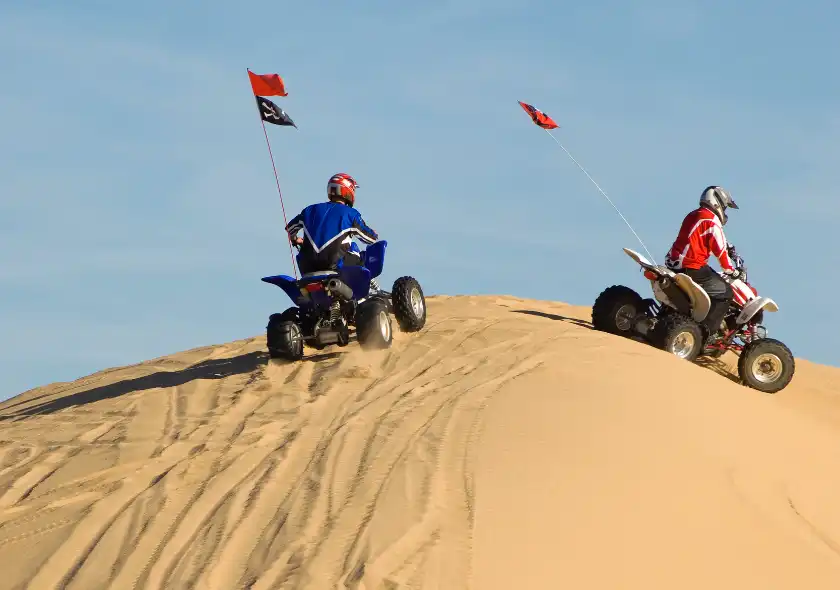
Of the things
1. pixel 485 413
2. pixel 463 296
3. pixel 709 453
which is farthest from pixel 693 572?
pixel 463 296

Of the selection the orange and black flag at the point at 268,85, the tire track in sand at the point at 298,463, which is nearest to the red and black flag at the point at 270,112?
the orange and black flag at the point at 268,85

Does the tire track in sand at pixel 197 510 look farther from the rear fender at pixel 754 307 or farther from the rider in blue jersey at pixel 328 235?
the rear fender at pixel 754 307

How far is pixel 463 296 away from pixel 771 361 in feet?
15.7

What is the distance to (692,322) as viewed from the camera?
1309cm

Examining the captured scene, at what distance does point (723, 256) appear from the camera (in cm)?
1345

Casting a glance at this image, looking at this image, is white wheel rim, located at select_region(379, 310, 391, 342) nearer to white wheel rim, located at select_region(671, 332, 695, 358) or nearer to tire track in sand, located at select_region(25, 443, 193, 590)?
tire track in sand, located at select_region(25, 443, 193, 590)

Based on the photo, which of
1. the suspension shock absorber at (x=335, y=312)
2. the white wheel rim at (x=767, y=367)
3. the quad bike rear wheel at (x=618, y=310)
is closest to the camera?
the suspension shock absorber at (x=335, y=312)

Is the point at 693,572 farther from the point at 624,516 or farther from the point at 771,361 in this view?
the point at 771,361

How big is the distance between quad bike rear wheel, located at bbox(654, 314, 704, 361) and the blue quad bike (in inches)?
120

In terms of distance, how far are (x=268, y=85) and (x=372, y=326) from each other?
370 centimetres

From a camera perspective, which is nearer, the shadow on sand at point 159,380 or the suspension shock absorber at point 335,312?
the suspension shock absorber at point 335,312

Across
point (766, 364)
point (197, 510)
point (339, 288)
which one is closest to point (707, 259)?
point (766, 364)

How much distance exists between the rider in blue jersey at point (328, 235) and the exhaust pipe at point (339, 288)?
393 millimetres

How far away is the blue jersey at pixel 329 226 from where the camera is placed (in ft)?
40.8
